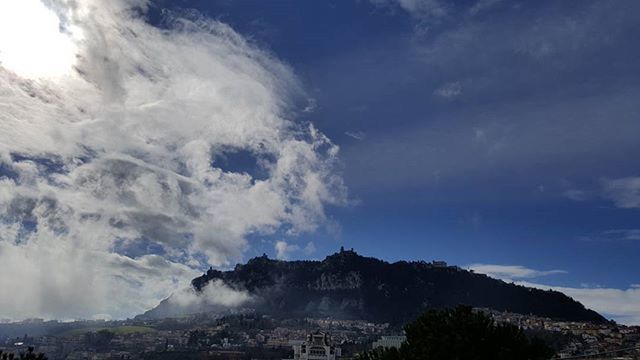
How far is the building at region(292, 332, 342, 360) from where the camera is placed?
505ft

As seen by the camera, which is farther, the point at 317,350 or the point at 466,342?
the point at 317,350

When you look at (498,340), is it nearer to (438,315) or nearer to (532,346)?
(532,346)

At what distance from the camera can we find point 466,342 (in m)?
33.4

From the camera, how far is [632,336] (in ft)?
645

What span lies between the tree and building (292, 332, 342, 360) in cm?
12164

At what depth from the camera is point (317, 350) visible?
156000 mm

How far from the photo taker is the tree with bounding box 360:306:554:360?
1309 inches

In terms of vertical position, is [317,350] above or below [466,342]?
below

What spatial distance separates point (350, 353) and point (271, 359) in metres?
27.3

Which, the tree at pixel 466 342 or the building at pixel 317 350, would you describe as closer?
the tree at pixel 466 342

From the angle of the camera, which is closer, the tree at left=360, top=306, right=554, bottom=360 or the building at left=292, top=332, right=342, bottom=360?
the tree at left=360, top=306, right=554, bottom=360

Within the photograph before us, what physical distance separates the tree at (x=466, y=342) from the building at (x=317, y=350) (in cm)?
12164

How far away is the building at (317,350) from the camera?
15400 cm

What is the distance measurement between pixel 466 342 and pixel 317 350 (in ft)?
421
